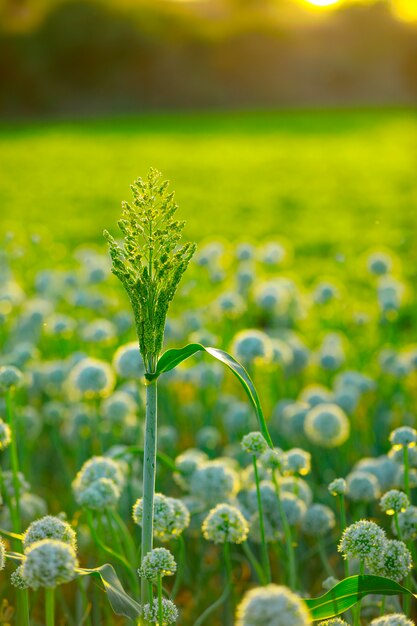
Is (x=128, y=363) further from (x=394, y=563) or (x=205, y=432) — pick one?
(x=394, y=563)

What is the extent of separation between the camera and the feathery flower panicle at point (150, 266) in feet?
5.77

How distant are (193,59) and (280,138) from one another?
63.4 ft

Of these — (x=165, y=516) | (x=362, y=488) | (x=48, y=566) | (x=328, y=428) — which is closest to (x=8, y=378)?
(x=165, y=516)

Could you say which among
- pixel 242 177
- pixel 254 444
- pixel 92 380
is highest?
pixel 242 177

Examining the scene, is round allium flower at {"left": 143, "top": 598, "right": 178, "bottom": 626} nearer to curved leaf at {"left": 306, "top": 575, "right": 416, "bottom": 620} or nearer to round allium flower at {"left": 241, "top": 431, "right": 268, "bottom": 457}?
curved leaf at {"left": 306, "top": 575, "right": 416, "bottom": 620}

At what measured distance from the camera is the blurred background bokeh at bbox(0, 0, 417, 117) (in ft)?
135

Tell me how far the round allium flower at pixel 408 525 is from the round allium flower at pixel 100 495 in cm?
85

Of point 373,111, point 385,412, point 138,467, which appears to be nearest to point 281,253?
point 385,412

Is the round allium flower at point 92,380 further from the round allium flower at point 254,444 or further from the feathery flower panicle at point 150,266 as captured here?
the feathery flower panicle at point 150,266

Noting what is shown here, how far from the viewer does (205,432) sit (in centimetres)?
377

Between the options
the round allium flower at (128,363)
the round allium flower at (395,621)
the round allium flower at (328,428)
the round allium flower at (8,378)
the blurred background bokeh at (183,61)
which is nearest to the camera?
the round allium flower at (395,621)

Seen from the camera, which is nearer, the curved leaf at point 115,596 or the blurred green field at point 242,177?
the curved leaf at point 115,596

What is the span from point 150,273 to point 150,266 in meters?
0.02

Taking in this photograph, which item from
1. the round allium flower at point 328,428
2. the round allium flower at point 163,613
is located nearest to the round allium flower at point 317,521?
the round allium flower at point 328,428
